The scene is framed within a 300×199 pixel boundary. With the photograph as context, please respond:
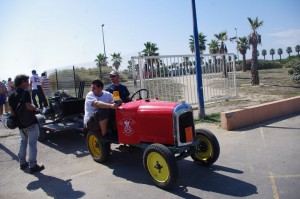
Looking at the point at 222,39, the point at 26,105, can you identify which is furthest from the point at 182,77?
the point at 222,39

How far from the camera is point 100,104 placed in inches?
213

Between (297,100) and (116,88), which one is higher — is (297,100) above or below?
below

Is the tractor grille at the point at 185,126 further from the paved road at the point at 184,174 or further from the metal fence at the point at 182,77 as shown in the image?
the metal fence at the point at 182,77

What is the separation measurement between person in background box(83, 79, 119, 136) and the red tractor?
0.24 m

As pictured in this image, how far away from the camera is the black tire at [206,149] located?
5039 mm

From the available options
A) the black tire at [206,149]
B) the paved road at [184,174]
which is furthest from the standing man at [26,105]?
the black tire at [206,149]

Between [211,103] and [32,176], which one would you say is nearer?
[32,176]

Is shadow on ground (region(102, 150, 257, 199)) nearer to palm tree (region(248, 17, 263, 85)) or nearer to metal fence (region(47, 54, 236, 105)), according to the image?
metal fence (region(47, 54, 236, 105))

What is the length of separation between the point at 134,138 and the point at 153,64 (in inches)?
203

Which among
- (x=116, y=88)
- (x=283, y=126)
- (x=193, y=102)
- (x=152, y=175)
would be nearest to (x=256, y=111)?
(x=283, y=126)

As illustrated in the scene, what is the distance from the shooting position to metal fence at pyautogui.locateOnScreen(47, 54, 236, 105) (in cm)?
961

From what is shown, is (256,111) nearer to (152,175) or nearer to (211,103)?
(211,103)

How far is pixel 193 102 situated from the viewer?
37.1 feet

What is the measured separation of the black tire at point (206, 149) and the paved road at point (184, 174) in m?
0.16
